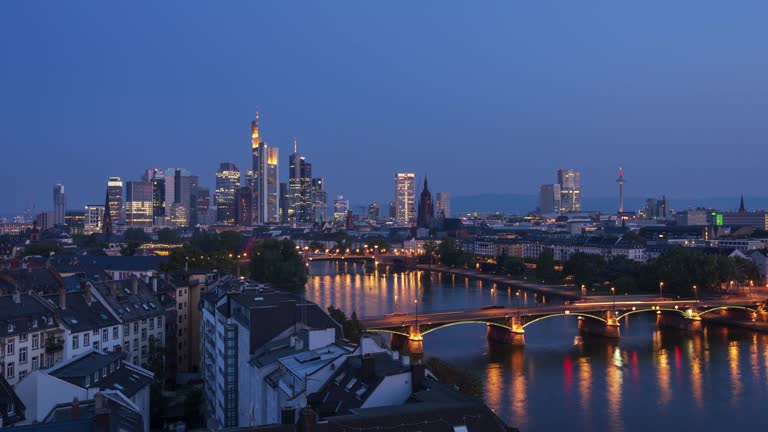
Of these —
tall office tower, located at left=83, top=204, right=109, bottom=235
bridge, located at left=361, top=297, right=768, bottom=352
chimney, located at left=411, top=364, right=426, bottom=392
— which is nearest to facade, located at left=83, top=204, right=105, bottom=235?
tall office tower, located at left=83, top=204, right=109, bottom=235

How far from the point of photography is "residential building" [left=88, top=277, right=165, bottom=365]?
18.4 metres

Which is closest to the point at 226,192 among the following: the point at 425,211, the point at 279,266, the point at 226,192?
the point at 226,192

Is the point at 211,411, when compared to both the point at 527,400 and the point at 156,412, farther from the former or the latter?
the point at 527,400

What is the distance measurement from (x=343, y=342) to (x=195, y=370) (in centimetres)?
986

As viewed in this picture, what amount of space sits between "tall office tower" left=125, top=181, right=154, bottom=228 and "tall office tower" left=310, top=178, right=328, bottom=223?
114 feet

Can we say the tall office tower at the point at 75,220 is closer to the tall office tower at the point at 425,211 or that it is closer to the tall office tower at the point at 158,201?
the tall office tower at the point at 158,201

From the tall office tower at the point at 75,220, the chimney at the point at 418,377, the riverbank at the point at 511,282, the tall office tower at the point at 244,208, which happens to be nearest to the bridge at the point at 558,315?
the riverbank at the point at 511,282

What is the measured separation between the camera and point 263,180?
16400cm

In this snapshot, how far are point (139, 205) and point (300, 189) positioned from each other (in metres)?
35.7

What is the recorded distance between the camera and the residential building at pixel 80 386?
40.7ft

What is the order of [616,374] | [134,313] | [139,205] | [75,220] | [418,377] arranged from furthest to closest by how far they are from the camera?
[139,205] → [75,220] → [616,374] → [134,313] → [418,377]

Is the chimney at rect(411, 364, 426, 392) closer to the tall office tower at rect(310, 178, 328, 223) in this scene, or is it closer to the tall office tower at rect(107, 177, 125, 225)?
the tall office tower at rect(107, 177, 125, 225)

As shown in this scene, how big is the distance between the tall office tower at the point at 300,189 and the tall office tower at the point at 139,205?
30.7m

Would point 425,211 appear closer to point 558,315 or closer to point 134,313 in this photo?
point 558,315
